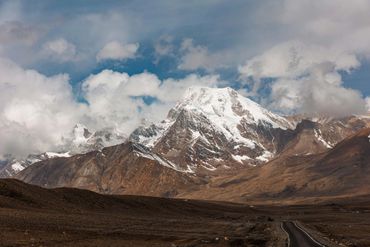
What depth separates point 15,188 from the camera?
133m

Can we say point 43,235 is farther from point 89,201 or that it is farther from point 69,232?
point 89,201

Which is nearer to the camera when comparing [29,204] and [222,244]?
[222,244]

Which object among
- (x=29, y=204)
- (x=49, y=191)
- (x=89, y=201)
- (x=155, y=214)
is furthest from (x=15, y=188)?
(x=155, y=214)

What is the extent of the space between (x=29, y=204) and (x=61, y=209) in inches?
405

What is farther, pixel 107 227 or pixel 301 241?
pixel 107 227

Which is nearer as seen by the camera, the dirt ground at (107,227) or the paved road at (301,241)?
the dirt ground at (107,227)

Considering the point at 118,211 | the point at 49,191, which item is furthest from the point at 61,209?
the point at 118,211

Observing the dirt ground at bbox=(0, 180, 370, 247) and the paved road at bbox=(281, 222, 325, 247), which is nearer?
the dirt ground at bbox=(0, 180, 370, 247)

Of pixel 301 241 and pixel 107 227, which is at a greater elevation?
pixel 107 227

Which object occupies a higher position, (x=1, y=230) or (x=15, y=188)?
(x=15, y=188)

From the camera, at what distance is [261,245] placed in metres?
Result: 75.4

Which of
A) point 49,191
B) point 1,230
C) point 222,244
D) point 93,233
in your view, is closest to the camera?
point 1,230

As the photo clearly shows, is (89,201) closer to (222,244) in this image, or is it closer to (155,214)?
(155,214)

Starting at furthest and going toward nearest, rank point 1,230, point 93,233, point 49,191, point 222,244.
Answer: point 49,191, point 93,233, point 222,244, point 1,230
